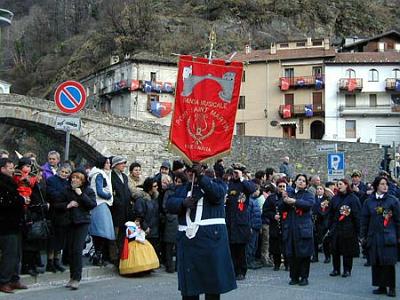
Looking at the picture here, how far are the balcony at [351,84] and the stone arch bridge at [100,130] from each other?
2170 centimetres

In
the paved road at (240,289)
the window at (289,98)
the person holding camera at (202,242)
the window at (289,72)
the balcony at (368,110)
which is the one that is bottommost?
the paved road at (240,289)

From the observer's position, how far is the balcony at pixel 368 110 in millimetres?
56000

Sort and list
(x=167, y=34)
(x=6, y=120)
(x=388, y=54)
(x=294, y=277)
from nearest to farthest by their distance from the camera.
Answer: (x=294, y=277), (x=6, y=120), (x=388, y=54), (x=167, y=34)

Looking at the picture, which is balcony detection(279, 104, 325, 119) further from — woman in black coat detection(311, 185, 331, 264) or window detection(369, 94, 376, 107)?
woman in black coat detection(311, 185, 331, 264)

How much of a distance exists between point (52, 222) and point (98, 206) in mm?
1088

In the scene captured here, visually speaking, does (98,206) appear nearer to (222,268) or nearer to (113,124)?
(222,268)

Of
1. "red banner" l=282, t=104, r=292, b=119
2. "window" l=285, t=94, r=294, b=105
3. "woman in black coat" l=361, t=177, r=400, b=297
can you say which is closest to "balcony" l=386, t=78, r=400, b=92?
"window" l=285, t=94, r=294, b=105

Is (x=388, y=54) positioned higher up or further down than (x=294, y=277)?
higher up

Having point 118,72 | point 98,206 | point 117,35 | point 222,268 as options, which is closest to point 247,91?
point 118,72

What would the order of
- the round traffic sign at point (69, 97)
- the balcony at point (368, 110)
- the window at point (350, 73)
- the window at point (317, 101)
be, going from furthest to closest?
1. the window at point (317, 101)
2. the window at point (350, 73)
3. the balcony at point (368, 110)
4. the round traffic sign at point (69, 97)

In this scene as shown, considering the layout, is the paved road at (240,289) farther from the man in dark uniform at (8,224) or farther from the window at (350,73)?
the window at (350,73)

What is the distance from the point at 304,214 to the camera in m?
10.2

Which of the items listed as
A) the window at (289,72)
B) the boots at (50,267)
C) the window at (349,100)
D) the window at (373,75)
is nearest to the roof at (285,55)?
the window at (289,72)

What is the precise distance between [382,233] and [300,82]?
48.7m
